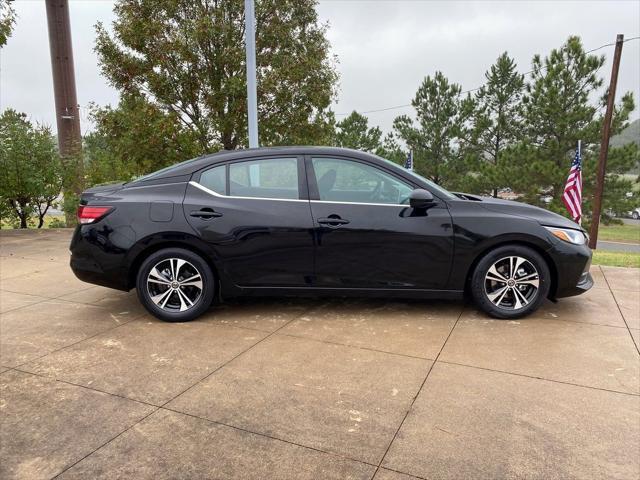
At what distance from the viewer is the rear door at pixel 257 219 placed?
407cm

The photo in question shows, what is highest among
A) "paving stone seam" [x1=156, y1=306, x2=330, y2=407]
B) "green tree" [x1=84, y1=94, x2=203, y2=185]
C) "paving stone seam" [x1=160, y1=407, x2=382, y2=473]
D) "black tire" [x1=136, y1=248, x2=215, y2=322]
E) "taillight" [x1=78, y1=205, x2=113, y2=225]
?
"green tree" [x1=84, y1=94, x2=203, y2=185]

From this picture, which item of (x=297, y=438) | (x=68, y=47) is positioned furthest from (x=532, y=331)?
(x=68, y=47)

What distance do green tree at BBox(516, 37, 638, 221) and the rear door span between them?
26.7 metres

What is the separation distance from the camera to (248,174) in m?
4.22

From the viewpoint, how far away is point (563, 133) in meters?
27.9

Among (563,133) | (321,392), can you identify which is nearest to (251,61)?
(321,392)

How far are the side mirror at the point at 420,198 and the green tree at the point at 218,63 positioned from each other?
5.98m

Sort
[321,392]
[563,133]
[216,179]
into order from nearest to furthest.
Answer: [321,392] → [216,179] → [563,133]

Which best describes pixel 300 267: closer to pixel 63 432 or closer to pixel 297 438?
pixel 297 438

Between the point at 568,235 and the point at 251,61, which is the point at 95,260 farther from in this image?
the point at 251,61

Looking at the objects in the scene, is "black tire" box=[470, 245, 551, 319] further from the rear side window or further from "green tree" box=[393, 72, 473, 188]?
"green tree" box=[393, 72, 473, 188]

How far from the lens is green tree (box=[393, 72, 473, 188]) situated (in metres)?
34.9

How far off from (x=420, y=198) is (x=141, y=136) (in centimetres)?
703

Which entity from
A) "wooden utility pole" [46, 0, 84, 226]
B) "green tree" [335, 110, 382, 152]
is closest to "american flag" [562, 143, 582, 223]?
"wooden utility pole" [46, 0, 84, 226]
